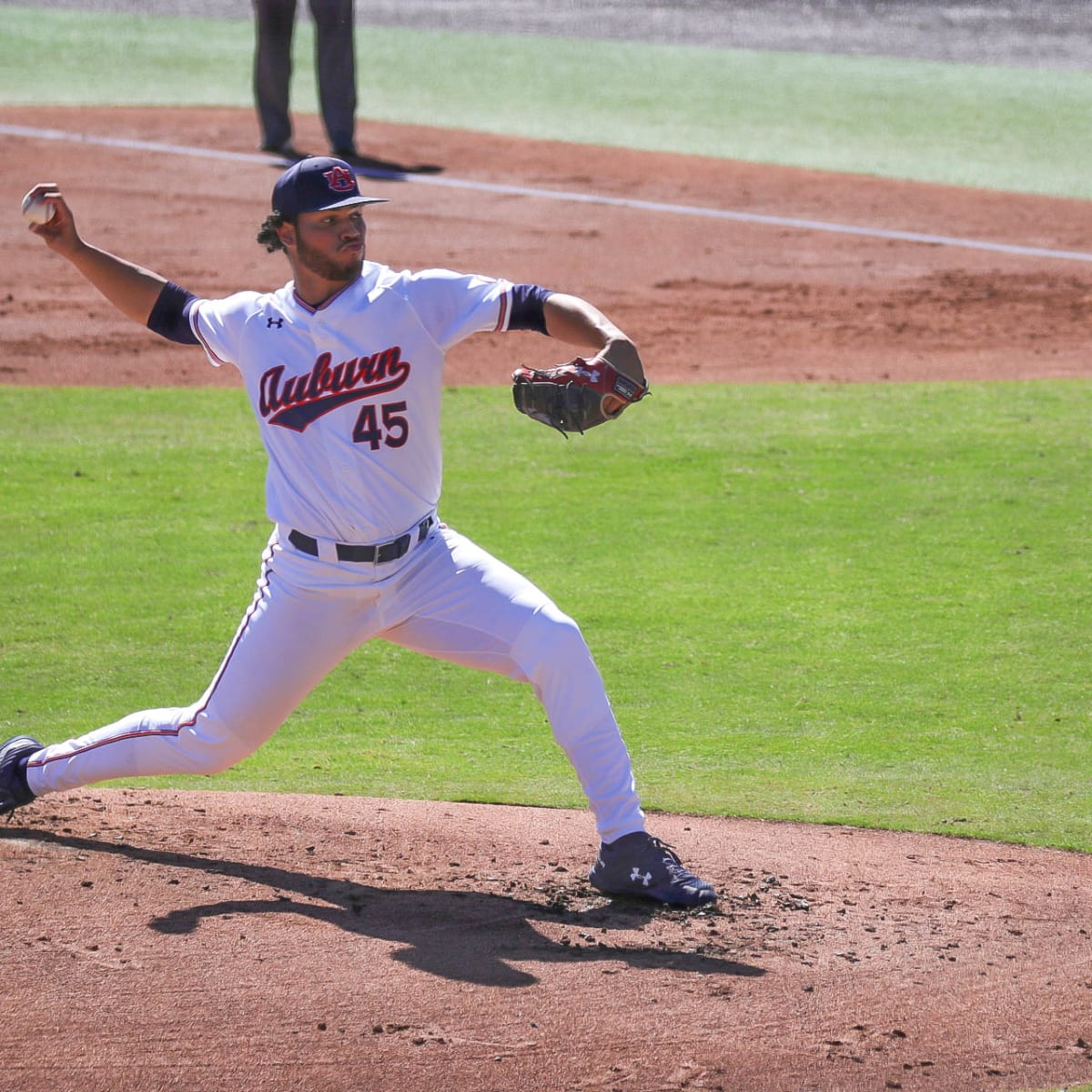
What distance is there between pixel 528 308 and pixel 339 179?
1.85 ft

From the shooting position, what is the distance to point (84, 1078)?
3049mm

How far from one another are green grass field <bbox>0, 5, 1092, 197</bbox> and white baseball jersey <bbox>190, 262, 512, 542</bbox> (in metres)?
12.8

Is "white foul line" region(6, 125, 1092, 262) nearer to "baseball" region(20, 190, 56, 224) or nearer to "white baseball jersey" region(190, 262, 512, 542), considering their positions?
"white baseball jersey" region(190, 262, 512, 542)

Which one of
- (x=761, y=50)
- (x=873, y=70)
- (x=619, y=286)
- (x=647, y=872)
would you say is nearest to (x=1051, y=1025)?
(x=647, y=872)

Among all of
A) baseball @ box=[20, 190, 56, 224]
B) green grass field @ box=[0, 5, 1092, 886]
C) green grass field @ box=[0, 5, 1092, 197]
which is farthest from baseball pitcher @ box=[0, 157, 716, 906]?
green grass field @ box=[0, 5, 1092, 197]

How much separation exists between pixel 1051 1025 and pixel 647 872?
970 millimetres

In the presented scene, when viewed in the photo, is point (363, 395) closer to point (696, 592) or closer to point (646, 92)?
point (696, 592)

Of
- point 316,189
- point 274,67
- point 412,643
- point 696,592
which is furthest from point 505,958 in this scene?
point 274,67

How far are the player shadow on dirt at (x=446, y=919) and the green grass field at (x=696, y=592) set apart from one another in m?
0.84

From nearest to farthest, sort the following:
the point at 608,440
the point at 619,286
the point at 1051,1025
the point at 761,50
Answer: the point at 1051,1025, the point at 608,440, the point at 619,286, the point at 761,50

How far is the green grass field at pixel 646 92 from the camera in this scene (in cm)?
1706

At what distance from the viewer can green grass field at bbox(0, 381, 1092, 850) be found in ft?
16.3

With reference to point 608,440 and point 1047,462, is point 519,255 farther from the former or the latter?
point 1047,462

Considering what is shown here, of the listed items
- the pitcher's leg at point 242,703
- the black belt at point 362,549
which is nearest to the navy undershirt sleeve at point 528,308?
the black belt at point 362,549
